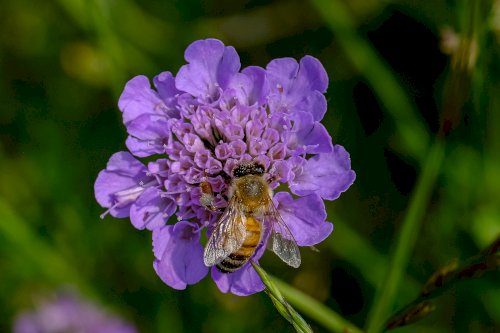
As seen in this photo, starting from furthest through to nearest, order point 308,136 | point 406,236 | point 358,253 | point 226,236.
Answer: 1. point 358,253
2. point 406,236
3. point 308,136
4. point 226,236

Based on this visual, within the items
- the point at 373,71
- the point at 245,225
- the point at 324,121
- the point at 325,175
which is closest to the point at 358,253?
the point at 324,121

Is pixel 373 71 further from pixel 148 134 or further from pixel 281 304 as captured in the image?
pixel 281 304

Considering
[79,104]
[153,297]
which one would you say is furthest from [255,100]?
[79,104]

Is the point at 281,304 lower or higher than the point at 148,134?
lower

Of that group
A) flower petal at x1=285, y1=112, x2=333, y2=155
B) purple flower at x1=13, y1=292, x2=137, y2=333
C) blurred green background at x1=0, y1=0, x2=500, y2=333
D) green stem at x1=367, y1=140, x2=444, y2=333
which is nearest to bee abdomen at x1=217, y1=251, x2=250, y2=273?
flower petal at x1=285, y1=112, x2=333, y2=155

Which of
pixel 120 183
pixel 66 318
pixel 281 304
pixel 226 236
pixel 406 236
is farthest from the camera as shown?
pixel 66 318

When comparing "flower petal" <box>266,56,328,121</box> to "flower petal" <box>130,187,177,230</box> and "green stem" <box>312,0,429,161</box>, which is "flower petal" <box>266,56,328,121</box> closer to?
"flower petal" <box>130,187,177,230</box>

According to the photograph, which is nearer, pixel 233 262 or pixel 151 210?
pixel 233 262
